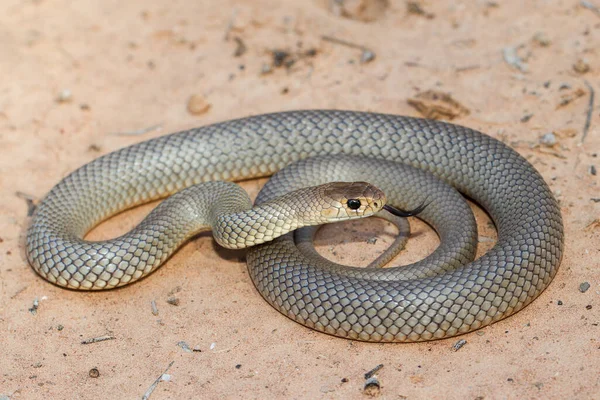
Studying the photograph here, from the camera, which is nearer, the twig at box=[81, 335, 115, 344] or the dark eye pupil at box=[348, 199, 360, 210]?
the twig at box=[81, 335, 115, 344]

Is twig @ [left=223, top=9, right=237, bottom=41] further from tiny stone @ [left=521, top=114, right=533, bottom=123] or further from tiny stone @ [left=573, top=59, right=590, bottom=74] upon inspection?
tiny stone @ [left=573, top=59, right=590, bottom=74]

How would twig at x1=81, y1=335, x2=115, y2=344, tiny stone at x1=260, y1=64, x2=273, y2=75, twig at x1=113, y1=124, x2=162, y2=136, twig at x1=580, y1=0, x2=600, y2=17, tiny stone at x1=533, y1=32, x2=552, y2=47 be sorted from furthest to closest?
tiny stone at x1=260, y1=64, x2=273, y2=75, twig at x1=580, y1=0, x2=600, y2=17, tiny stone at x1=533, y1=32, x2=552, y2=47, twig at x1=113, y1=124, x2=162, y2=136, twig at x1=81, y1=335, x2=115, y2=344

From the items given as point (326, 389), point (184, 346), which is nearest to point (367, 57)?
point (184, 346)

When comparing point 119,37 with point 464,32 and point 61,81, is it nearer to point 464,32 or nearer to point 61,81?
point 61,81

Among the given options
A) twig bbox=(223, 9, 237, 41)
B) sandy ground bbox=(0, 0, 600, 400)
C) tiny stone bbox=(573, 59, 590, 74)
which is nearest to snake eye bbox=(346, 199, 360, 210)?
sandy ground bbox=(0, 0, 600, 400)

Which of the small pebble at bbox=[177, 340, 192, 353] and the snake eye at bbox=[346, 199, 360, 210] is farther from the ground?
the snake eye at bbox=[346, 199, 360, 210]

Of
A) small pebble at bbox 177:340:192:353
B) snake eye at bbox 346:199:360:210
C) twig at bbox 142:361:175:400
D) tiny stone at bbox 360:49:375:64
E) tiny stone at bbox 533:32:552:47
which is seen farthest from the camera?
tiny stone at bbox 360:49:375:64
